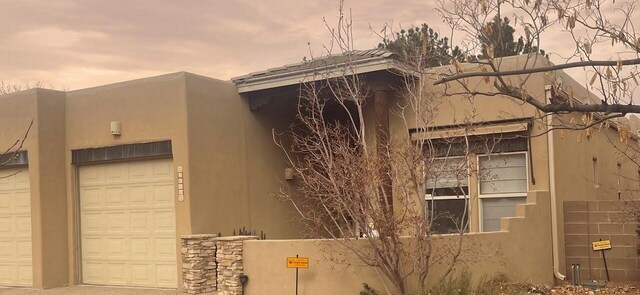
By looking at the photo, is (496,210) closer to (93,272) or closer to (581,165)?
(581,165)

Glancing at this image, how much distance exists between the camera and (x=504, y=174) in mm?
12633

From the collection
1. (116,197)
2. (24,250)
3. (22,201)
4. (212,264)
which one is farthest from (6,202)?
(212,264)

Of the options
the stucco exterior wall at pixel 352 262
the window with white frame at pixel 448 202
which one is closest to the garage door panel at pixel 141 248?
the stucco exterior wall at pixel 352 262

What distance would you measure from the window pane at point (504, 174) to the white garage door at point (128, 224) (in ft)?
19.7

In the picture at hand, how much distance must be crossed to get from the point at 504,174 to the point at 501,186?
0.24 meters

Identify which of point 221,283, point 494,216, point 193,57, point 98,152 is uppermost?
point 193,57

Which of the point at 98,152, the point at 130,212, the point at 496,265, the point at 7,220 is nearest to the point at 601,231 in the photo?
the point at 496,265

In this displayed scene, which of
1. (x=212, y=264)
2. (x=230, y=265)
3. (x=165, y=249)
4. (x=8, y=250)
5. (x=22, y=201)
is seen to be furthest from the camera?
→ (x=8, y=250)

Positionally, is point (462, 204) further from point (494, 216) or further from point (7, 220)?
point (7, 220)

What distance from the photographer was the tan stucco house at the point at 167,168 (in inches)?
486

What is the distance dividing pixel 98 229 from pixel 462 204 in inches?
293

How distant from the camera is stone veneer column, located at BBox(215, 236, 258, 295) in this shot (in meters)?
11.0

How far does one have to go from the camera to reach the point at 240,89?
13734mm

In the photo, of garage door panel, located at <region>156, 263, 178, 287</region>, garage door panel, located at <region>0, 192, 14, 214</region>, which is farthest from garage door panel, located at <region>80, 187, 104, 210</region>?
garage door panel, located at <region>156, 263, 178, 287</region>
